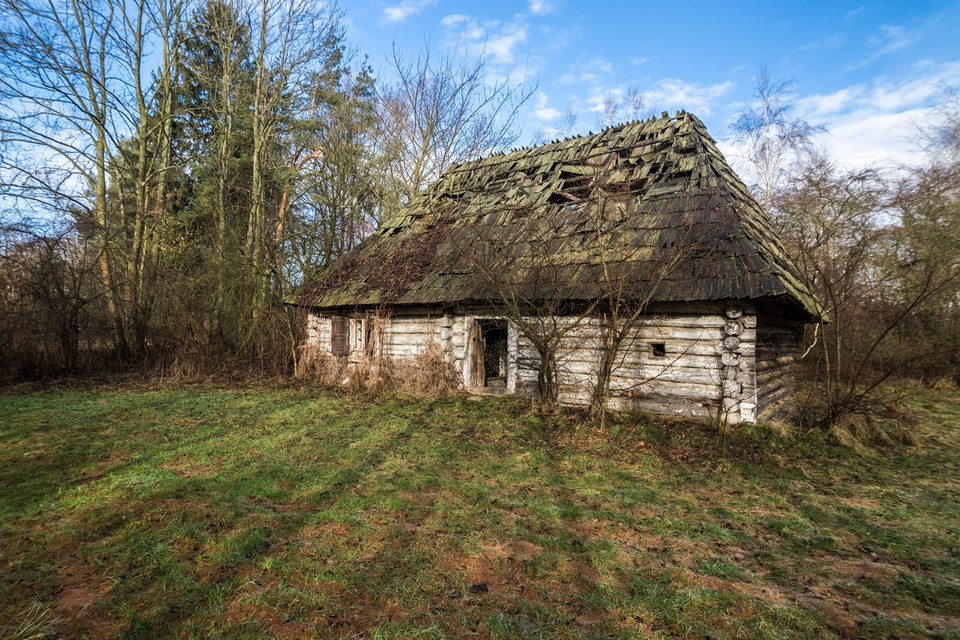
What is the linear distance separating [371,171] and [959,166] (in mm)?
20541

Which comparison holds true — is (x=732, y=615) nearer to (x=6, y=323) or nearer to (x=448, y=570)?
(x=448, y=570)

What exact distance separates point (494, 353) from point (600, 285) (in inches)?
165

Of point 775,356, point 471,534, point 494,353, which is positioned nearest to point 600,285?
point 775,356

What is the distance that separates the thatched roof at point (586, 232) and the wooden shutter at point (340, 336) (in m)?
0.66

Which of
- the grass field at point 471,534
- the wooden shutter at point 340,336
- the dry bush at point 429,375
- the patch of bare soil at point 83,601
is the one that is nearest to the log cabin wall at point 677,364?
the grass field at point 471,534

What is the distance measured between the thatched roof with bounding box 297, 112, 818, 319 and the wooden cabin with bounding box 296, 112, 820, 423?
36 millimetres

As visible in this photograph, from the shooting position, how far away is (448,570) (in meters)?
3.12

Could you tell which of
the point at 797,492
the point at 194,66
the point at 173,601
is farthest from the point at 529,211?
the point at 194,66

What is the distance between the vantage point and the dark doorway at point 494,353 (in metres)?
9.69

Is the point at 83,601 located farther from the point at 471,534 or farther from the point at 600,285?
the point at 600,285

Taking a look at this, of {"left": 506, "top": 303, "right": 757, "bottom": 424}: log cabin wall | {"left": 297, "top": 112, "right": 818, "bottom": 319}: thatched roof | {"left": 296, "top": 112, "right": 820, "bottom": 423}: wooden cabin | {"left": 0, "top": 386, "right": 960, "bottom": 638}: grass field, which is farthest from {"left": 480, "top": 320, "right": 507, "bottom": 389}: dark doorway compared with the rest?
{"left": 0, "top": 386, "right": 960, "bottom": 638}: grass field

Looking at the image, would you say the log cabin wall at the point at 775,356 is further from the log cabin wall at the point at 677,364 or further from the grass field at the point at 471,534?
the grass field at the point at 471,534

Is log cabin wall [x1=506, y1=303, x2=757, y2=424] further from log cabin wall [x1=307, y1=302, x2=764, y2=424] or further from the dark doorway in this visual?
the dark doorway

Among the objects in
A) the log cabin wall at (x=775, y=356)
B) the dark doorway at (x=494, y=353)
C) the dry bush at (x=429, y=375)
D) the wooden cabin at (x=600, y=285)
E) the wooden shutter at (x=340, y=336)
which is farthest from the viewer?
the wooden shutter at (x=340, y=336)
